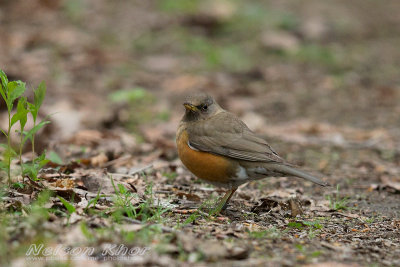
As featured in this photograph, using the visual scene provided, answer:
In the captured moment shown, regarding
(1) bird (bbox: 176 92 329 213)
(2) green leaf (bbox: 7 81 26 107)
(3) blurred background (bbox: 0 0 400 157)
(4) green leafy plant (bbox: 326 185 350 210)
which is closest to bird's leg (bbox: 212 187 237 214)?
(1) bird (bbox: 176 92 329 213)

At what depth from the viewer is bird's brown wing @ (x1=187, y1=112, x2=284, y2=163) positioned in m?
5.24

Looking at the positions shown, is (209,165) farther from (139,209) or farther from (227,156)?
(139,209)

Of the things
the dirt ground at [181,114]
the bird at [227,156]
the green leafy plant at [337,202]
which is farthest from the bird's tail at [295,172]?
the green leafy plant at [337,202]

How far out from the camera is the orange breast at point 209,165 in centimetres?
520

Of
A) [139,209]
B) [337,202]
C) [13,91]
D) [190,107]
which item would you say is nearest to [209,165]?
[190,107]

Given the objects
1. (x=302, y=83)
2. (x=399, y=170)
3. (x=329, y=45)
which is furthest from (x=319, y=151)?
(x=329, y=45)

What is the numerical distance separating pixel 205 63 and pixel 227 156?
7.57m

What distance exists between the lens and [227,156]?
5.27 m

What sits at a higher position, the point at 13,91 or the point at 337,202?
the point at 13,91

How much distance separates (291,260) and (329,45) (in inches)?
455

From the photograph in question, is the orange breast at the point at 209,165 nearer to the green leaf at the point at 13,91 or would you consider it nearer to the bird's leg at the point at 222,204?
the bird's leg at the point at 222,204

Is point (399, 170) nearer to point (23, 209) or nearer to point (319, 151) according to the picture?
point (319, 151)

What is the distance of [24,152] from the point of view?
23.0ft

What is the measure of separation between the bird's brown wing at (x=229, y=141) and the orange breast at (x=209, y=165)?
0.19ft
